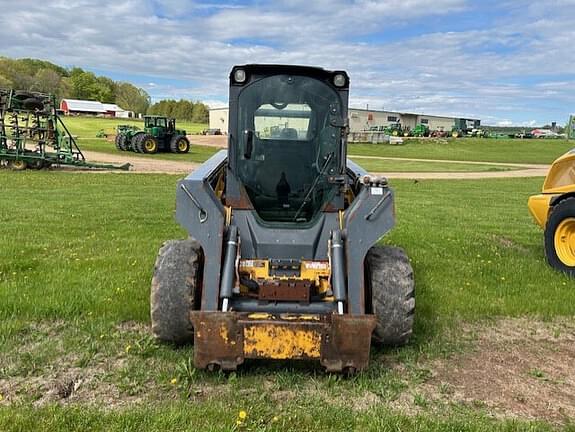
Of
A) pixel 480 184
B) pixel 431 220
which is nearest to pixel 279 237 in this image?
pixel 431 220

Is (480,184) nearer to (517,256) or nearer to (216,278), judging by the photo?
(517,256)

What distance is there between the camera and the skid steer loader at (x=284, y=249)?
3980 mm

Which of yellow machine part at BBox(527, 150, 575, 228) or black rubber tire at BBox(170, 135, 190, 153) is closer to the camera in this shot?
yellow machine part at BBox(527, 150, 575, 228)

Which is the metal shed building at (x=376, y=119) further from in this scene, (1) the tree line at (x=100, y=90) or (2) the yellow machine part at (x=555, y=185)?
(2) the yellow machine part at (x=555, y=185)

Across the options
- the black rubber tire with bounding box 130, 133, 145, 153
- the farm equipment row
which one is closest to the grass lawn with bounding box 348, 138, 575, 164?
the black rubber tire with bounding box 130, 133, 145, 153

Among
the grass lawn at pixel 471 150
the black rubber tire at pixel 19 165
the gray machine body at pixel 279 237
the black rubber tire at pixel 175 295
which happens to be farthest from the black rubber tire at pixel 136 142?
the black rubber tire at pixel 175 295

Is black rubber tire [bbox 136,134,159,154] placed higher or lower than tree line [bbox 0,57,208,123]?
lower

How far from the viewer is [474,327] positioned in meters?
5.52

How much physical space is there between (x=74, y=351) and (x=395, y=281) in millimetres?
2582

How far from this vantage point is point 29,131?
2345cm

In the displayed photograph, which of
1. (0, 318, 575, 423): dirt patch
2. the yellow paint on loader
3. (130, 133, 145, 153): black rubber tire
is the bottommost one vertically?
(0, 318, 575, 423): dirt patch

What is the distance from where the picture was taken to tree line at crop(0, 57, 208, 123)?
105 m

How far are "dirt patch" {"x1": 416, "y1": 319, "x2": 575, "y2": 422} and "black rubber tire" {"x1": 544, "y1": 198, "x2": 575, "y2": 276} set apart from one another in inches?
77.6

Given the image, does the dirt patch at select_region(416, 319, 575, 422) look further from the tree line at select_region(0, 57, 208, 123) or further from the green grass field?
the tree line at select_region(0, 57, 208, 123)
